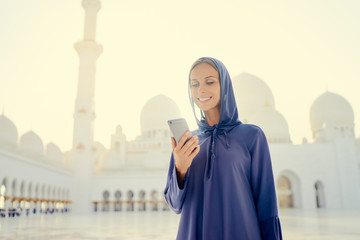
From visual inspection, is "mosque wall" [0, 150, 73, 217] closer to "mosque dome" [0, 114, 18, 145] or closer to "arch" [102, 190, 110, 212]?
"arch" [102, 190, 110, 212]

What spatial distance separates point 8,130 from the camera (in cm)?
1706

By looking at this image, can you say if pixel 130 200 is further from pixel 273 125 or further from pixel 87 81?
pixel 273 125

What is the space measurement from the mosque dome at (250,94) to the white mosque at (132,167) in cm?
236

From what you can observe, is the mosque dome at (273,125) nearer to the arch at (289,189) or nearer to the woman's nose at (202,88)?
the arch at (289,189)

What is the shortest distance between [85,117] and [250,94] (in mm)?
12207

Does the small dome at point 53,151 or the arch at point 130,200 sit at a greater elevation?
the small dome at point 53,151

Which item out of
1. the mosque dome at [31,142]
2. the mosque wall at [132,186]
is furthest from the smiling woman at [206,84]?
the mosque dome at [31,142]

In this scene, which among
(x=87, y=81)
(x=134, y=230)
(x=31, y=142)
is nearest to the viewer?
(x=134, y=230)

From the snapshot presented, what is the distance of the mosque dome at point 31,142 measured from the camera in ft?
65.7

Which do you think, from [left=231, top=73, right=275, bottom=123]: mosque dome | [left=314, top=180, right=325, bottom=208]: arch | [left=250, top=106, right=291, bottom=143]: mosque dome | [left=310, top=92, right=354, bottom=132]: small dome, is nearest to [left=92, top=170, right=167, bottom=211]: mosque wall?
[left=250, top=106, right=291, bottom=143]: mosque dome

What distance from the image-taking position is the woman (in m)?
1.13

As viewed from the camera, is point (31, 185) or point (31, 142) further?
point (31, 142)

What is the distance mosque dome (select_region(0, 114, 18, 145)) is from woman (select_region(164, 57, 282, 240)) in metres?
17.8

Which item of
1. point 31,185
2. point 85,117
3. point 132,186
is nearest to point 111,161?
point 132,186
